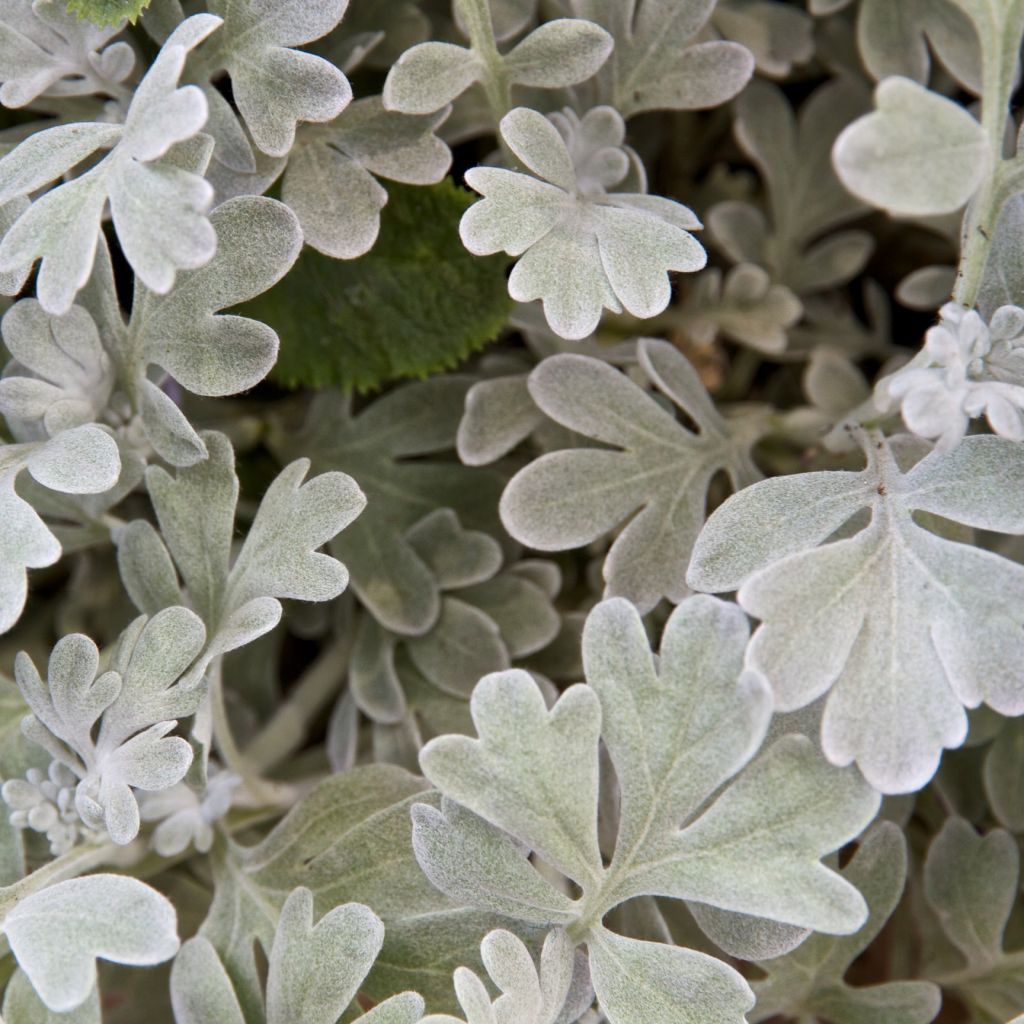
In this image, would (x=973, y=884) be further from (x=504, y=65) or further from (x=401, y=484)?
(x=504, y=65)

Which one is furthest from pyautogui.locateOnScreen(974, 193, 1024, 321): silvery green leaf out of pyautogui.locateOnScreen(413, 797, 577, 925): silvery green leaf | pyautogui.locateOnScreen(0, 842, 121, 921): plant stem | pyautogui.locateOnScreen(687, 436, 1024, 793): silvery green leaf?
pyautogui.locateOnScreen(0, 842, 121, 921): plant stem

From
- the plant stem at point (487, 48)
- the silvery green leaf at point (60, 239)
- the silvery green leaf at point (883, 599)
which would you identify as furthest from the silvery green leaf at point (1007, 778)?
the silvery green leaf at point (60, 239)

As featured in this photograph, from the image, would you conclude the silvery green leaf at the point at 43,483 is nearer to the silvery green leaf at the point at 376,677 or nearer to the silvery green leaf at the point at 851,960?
the silvery green leaf at the point at 376,677

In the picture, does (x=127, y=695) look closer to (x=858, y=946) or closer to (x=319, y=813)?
(x=319, y=813)

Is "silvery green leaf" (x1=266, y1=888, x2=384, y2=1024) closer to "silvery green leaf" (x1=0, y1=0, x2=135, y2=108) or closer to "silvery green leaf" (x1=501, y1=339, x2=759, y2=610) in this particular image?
"silvery green leaf" (x1=501, y1=339, x2=759, y2=610)

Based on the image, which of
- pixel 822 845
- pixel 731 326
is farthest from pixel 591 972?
pixel 731 326

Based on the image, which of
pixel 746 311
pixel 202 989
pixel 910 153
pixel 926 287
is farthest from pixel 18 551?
pixel 926 287
